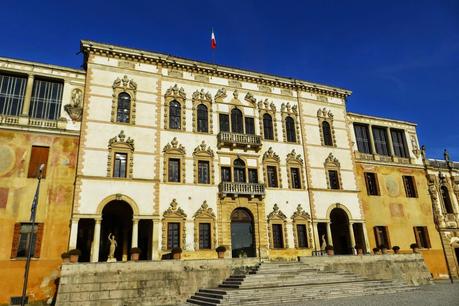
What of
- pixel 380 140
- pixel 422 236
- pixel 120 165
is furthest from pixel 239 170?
pixel 422 236

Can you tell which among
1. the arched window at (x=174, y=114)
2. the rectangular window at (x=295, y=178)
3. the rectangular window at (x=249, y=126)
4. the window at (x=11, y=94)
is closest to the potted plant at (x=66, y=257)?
the window at (x=11, y=94)

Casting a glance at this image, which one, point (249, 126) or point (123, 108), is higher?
point (123, 108)

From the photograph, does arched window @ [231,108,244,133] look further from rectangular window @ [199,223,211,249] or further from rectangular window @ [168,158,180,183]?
rectangular window @ [199,223,211,249]

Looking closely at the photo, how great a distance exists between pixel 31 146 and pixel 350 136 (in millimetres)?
26997

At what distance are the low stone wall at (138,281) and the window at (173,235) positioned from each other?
137 inches

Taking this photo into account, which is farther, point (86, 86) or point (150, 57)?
point (150, 57)

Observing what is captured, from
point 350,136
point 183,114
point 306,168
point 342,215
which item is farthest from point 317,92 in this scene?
point 183,114

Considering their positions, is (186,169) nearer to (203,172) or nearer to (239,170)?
(203,172)

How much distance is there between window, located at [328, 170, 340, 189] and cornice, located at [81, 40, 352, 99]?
7.81m

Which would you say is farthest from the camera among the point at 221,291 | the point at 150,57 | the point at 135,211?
the point at 150,57

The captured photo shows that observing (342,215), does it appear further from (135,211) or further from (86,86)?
(86,86)

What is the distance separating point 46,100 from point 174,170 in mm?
10201

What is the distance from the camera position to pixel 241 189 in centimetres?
2659

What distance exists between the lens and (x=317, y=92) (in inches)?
1309
